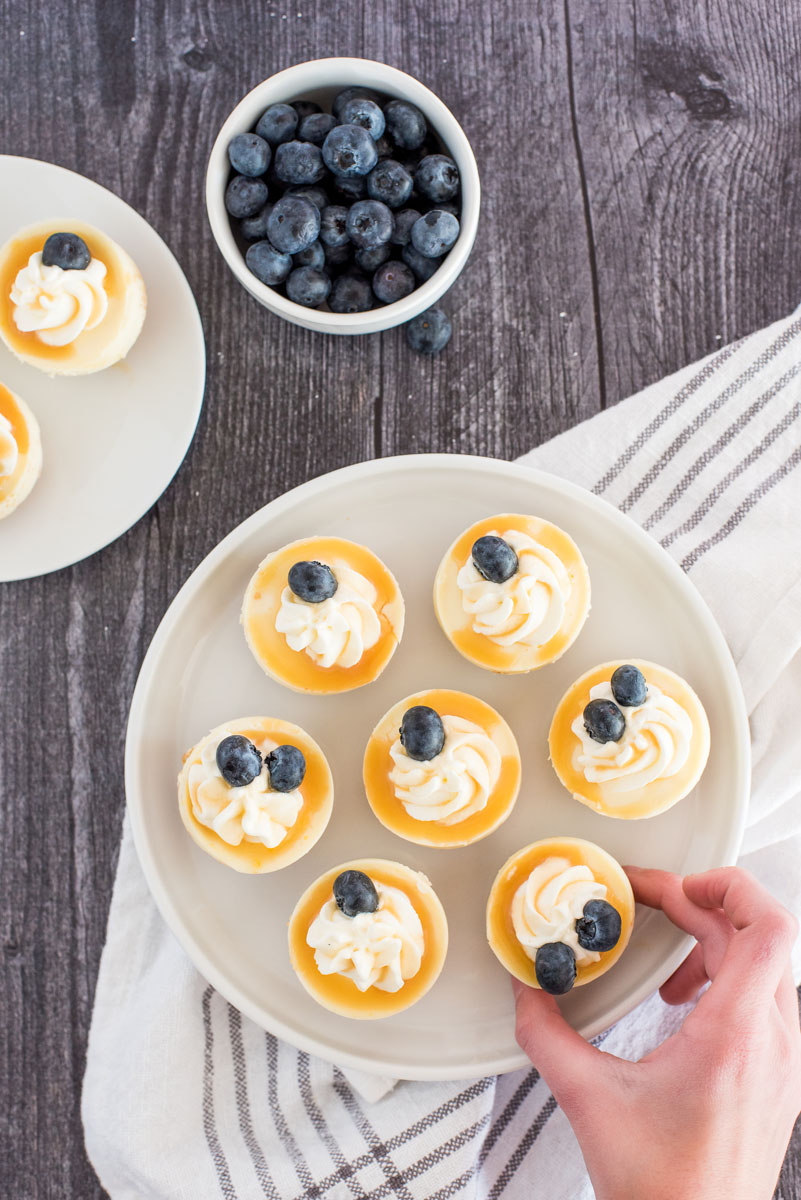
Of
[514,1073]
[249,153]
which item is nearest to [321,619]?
[249,153]

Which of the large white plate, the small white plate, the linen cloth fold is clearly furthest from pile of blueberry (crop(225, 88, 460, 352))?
the linen cloth fold

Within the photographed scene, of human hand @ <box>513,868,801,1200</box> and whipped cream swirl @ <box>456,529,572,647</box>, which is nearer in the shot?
human hand @ <box>513,868,801,1200</box>

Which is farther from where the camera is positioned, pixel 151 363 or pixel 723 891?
pixel 151 363

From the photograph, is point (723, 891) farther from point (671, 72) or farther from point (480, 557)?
point (671, 72)

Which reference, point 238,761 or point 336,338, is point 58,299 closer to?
point 336,338

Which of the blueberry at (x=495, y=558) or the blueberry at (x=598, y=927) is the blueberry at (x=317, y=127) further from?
the blueberry at (x=598, y=927)

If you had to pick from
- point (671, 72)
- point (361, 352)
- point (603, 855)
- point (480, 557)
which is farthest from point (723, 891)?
point (671, 72)

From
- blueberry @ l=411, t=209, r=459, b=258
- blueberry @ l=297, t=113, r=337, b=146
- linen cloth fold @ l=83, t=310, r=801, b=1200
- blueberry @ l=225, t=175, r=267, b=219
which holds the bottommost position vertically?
linen cloth fold @ l=83, t=310, r=801, b=1200

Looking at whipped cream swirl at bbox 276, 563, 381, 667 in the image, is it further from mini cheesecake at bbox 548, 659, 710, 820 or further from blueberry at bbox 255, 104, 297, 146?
blueberry at bbox 255, 104, 297, 146
